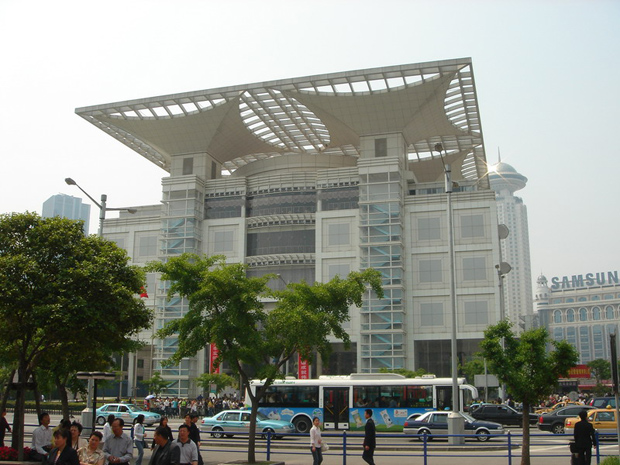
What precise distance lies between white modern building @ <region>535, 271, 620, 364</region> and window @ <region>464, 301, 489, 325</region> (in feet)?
420

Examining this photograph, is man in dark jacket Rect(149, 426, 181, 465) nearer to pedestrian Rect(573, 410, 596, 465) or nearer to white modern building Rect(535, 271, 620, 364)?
pedestrian Rect(573, 410, 596, 465)

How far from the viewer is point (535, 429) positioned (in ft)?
120

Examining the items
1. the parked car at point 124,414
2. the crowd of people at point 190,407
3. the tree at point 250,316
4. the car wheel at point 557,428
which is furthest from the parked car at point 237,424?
the crowd of people at point 190,407

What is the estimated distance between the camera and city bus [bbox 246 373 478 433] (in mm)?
32781

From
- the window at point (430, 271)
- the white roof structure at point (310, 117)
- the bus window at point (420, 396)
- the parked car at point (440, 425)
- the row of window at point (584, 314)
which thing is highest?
the white roof structure at point (310, 117)

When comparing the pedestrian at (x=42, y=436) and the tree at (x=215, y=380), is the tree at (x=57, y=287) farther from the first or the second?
the tree at (x=215, y=380)

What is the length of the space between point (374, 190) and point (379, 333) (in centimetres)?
1448

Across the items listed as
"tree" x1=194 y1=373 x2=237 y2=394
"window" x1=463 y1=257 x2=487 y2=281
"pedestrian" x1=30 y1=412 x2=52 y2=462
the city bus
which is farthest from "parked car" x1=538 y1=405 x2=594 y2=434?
"tree" x1=194 y1=373 x2=237 y2=394

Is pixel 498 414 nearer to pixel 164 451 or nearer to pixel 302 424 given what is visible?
pixel 302 424

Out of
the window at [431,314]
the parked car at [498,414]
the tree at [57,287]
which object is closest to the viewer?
the tree at [57,287]

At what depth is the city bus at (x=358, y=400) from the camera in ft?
108

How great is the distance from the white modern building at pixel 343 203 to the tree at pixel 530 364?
43.0 metres

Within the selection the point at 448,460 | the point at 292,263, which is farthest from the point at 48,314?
the point at 292,263

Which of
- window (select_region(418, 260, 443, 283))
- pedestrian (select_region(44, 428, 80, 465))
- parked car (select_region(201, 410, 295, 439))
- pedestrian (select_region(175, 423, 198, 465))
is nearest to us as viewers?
pedestrian (select_region(44, 428, 80, 465))
